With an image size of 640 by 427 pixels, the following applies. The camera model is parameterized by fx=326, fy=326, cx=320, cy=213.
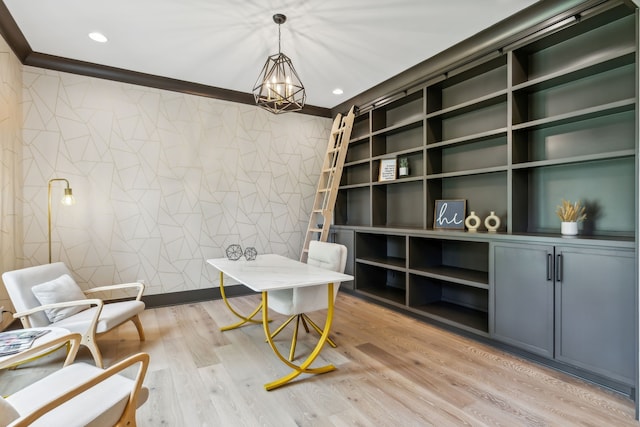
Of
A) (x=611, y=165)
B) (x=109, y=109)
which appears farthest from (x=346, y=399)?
(x=109, y=109)

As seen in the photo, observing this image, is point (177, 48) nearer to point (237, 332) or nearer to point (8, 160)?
point (8, 160)

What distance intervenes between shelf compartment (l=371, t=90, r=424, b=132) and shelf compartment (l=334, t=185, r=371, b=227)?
0.92 metres

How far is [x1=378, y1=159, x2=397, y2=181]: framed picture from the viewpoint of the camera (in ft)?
13.3

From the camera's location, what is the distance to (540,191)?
2797 millimetres

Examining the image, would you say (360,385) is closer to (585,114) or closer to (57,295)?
(57,295)

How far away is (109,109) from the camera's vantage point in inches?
141

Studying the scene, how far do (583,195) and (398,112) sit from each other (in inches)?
90.7

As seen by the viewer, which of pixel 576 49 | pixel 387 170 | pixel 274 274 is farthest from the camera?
pixel 387 170

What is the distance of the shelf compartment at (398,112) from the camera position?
12.8 feet

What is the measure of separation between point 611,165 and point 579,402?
5.43 feet

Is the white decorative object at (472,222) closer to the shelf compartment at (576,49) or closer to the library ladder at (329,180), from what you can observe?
the shelf compartment at (576,49)

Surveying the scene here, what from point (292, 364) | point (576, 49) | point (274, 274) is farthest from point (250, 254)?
point (576, 49)

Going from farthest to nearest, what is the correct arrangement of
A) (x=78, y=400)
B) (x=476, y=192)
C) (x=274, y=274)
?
(x=476, y=192), (x=274, y=274), (x=78, y=400)

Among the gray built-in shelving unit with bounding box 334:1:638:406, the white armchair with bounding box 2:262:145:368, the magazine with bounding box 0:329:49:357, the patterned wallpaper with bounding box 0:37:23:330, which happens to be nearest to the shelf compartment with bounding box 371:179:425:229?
the gray built-in shelving unit with bounding box 334:1:638:406
